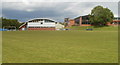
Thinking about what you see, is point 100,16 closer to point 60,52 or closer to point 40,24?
point 40,24

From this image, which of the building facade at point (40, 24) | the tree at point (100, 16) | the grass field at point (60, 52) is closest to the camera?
the grass field at point (60, 52)

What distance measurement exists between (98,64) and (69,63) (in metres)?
1.36

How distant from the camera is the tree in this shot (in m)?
91.4

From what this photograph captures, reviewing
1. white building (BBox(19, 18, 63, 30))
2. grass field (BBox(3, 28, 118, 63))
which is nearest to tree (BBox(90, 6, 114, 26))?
white building (BBox(19, 18, 63, 30))

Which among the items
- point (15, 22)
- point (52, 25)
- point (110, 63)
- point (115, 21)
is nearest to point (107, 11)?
point (115, 21)

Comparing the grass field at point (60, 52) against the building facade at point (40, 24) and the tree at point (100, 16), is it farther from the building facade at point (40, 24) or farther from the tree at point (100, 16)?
the building facade at point (40, 24)

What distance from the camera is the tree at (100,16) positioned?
91.4 metres

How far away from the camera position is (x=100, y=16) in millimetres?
91188

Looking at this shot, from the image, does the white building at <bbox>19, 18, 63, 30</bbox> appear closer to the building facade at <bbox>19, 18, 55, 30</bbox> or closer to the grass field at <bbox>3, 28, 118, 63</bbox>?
the building facade at <bbox>19, 18, 55, 30</bbox>

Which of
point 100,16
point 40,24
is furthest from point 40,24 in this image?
point 100,16

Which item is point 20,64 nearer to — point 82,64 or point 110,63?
point 82,64

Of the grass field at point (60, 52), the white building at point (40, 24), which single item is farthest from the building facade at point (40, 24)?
the grass field at point (60, 52)

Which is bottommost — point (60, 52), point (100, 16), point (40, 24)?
point (60, 52)

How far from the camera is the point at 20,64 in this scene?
715 cm
